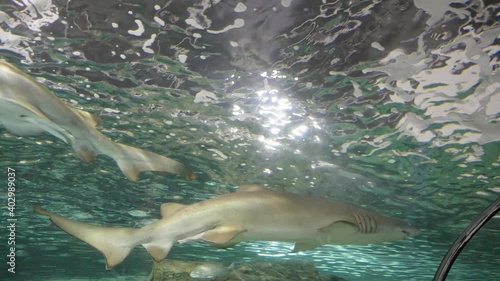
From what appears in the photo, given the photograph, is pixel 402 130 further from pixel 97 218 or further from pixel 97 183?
pixel 97 218

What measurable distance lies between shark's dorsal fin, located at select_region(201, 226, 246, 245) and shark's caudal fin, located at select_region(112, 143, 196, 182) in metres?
0.84

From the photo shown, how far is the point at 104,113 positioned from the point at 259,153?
15.6 feet

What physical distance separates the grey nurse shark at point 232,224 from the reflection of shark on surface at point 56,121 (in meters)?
0.65

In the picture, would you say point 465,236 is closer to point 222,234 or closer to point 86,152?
point 222,234

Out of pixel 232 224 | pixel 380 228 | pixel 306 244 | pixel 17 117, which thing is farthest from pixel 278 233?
pixel 17 117

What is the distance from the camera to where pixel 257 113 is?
9805mm

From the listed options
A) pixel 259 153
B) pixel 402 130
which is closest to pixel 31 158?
pixel 259 153

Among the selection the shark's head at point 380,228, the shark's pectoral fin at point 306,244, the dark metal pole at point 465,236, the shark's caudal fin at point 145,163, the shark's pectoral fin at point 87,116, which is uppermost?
the shark's pectoral fin at point 87,116

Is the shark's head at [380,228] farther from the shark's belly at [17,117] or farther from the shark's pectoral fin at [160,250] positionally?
the shark's belly at [17,117]

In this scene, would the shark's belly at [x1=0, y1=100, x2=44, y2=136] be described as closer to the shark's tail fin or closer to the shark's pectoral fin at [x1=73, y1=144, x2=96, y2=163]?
the shark's pectoral fin at [x1=73, y1=144, x2=96, y2=163]

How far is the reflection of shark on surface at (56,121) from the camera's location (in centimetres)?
480

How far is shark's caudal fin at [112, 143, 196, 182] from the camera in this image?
5.57 m

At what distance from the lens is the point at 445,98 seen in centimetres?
849

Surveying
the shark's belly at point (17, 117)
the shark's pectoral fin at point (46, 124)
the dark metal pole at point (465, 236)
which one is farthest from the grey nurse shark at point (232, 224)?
the dark metal pole at point (465, 236)
